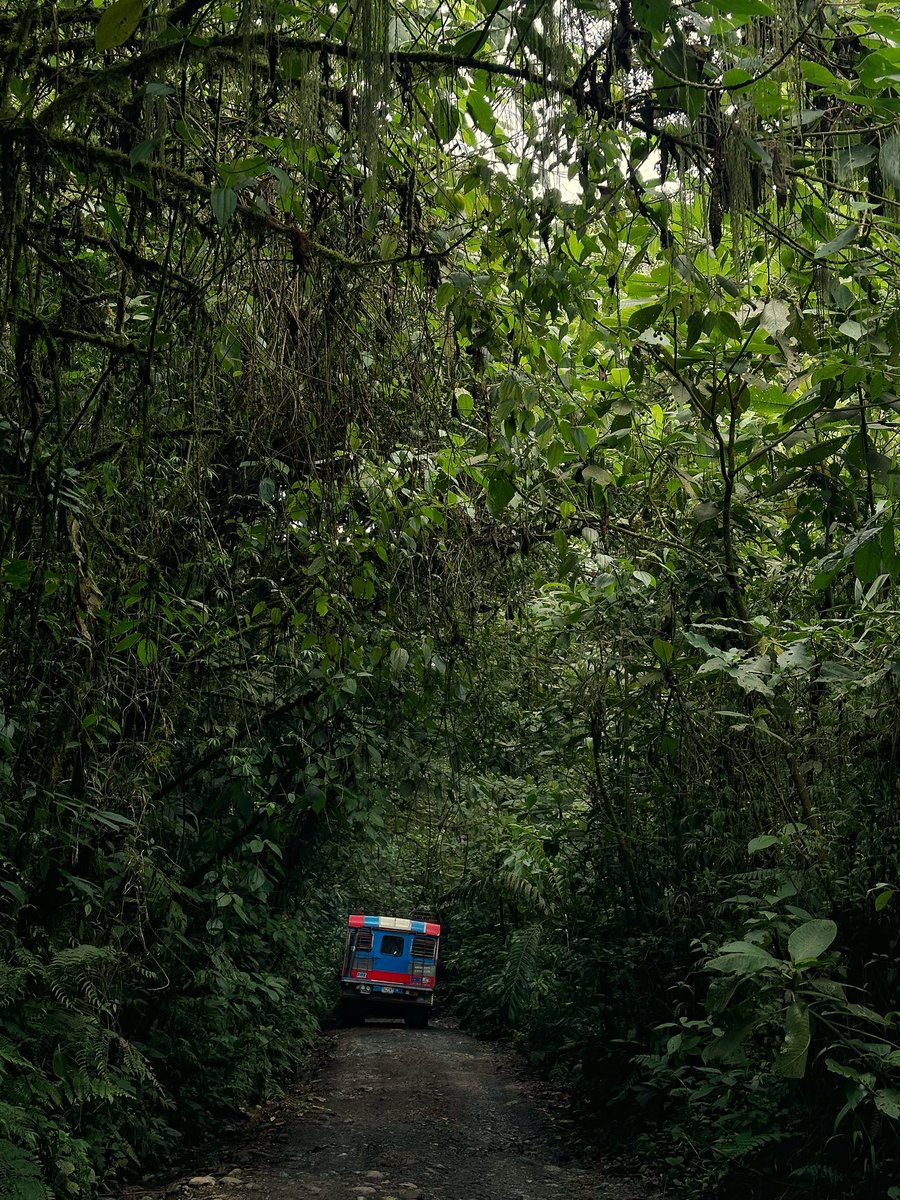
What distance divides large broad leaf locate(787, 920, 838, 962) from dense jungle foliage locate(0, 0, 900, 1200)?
14 millimetres

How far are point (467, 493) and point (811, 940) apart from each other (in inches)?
141

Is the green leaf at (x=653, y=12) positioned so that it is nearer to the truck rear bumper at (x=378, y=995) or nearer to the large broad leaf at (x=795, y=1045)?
the large broad leaf at (x=795, y=1045)

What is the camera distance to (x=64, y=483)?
13.3 feet

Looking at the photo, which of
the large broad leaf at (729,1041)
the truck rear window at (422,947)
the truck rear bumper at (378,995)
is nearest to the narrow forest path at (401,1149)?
the large broad leaf at (729,1041)

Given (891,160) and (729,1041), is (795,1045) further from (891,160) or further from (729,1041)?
(891,160)

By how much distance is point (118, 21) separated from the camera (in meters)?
Result: 2.09

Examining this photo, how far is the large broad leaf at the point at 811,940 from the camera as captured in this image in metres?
3.26

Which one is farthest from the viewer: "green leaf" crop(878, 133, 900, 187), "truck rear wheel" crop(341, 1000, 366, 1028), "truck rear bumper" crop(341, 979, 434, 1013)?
"truck rear wheel" crop(341, 1000, 366, 1028)

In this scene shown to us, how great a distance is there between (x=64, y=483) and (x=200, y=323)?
0.96 m

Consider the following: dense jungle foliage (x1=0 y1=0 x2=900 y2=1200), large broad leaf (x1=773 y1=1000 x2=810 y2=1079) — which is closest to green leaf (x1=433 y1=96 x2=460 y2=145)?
dense jungle foliage (x1=0 y1=0 x2=900 y2=1200)

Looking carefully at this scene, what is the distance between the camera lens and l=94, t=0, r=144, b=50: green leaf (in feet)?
6.82

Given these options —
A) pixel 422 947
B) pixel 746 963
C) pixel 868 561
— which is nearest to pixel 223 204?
pixel 868 561

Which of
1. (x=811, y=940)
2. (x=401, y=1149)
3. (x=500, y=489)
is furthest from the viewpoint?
(x=401, y=1149)

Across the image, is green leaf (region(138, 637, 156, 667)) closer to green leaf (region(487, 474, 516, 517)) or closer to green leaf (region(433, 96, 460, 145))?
green leaf (region(487, 474, 516, 517))
